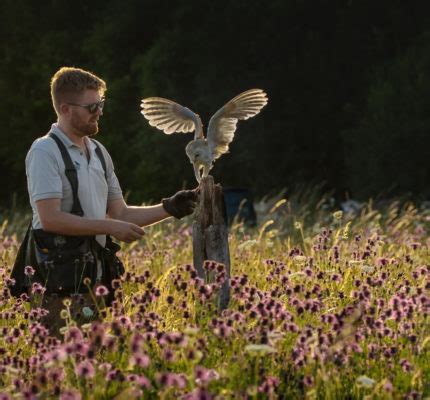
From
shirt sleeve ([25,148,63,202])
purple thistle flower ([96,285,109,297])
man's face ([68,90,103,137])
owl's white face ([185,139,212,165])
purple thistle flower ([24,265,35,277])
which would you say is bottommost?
purple thistle flower ([96,285,109,297])

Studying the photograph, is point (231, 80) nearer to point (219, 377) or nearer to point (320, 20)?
point (320, 20)

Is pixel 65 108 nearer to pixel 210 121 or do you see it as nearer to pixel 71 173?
pixel 71 173

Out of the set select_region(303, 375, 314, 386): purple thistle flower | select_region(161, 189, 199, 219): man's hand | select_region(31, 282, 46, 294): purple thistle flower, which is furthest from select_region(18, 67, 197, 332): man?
select_region(303, 375, 314, 386): purple thistle flower

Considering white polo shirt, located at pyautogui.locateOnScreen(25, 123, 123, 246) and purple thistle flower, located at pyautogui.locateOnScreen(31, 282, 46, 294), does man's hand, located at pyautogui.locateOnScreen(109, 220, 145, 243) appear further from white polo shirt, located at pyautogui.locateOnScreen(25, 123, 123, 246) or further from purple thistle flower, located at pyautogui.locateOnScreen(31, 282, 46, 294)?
purple thistle flower, located at pyautogui.locateOnScreen(31, 282, 46, 294)

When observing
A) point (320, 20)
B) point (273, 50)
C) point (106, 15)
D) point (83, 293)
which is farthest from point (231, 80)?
point (83, 293)

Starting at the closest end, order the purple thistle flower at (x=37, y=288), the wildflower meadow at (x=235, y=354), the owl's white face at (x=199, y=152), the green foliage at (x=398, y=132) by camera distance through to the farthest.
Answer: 1. the wildflower meadow at (x=235, y=354)
2. the purple thistle flower at (x=37, y=288)
3. the owl's white face at (x=199, y=152)
4. the green foliage at (x=398, y=132)

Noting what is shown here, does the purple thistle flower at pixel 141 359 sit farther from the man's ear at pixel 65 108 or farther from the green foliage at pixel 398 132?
the green foliage at pixel 398 132

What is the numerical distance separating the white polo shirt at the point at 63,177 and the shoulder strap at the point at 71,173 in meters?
0.02

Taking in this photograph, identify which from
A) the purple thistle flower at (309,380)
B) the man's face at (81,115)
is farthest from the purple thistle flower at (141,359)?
the man's face at (81,115)

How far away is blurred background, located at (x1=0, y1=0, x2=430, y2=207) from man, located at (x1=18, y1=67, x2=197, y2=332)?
45.0ft

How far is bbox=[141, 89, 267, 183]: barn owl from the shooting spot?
5195mm

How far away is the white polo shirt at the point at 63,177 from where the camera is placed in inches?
177

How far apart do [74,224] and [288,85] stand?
60.1 feet

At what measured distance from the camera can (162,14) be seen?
25641 mm
